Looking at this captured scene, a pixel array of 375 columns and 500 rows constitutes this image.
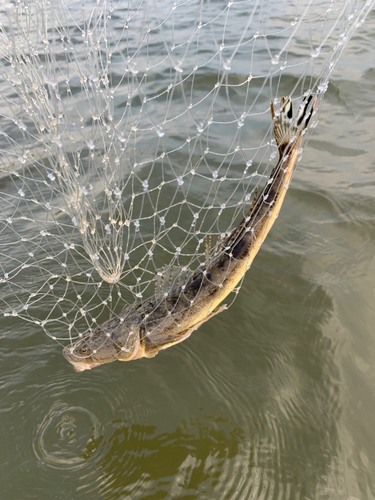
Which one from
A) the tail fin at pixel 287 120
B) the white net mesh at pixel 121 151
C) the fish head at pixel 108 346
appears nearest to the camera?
the tail fin at pixel 287 120

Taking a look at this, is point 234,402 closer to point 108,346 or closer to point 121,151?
point 108,346

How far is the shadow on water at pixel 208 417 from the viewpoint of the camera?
2795 millimetres

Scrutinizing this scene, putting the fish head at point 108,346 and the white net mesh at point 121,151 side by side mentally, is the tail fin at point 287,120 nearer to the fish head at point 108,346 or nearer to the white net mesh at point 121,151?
the white net mesh at point 121,151

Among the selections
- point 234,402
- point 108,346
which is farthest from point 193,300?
point 234,402

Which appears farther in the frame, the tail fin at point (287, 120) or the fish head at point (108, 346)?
the fish head at point (108, 346)

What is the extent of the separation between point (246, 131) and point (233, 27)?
4603 mm

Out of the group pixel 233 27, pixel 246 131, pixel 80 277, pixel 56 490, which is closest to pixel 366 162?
pixel 246 131

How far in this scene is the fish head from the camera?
281 cm

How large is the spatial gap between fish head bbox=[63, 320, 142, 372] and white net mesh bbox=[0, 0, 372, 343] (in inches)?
8.3

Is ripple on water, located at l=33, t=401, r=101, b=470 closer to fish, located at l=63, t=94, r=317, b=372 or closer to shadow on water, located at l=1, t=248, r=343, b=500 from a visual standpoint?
shadow on water, located at l=1, t=248, r=343, b=500

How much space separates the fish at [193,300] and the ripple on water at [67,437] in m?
0.53

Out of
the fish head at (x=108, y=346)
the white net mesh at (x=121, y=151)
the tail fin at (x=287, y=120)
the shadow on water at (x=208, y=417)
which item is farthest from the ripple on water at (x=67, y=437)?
the tail fin at (x=287, y=120)

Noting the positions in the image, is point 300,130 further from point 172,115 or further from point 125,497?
point 172,115

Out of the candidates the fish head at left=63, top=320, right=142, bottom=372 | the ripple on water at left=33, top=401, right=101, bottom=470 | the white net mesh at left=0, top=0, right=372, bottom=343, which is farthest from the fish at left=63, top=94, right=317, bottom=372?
the ripple on water at left=33, top=401, right=101, bottom=470
